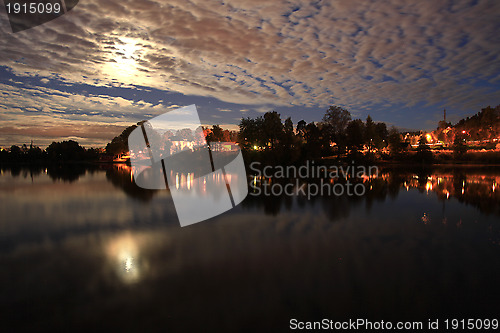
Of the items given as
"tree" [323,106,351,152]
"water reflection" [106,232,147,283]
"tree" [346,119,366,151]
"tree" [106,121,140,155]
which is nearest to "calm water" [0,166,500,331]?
"water reflection" [106,232,147,283]

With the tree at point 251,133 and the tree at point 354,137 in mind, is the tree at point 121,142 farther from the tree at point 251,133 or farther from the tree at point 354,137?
the tree at point 354,137

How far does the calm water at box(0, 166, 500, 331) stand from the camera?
695 cm

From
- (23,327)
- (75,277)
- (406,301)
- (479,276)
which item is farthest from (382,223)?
(23,327)

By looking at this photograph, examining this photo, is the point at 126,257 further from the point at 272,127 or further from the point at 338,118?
the point at 338,118

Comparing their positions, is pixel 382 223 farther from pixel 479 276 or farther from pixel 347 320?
pixel 347 320

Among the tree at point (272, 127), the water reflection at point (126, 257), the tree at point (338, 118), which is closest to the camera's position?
the water reflection at point (126, 257)

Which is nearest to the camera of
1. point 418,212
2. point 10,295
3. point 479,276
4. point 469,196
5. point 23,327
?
point 23,327

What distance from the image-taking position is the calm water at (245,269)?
695cm

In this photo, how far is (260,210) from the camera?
747 inches

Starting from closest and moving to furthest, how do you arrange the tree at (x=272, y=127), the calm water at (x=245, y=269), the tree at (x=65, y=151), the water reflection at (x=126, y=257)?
1. the calm water at (x=245, y=269)
2. the water reflection at (x=126, y=257)
3. the tree at (x=272, y=127)
4. the tree at (x=65, y=151)

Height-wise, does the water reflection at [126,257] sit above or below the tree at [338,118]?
below

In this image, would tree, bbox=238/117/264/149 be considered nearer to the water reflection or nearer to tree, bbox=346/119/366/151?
tree, bbox=346/119/366/151

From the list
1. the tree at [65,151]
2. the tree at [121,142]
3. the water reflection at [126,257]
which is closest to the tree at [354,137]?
the water reflection at [126,257]

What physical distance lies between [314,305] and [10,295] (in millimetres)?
8622
